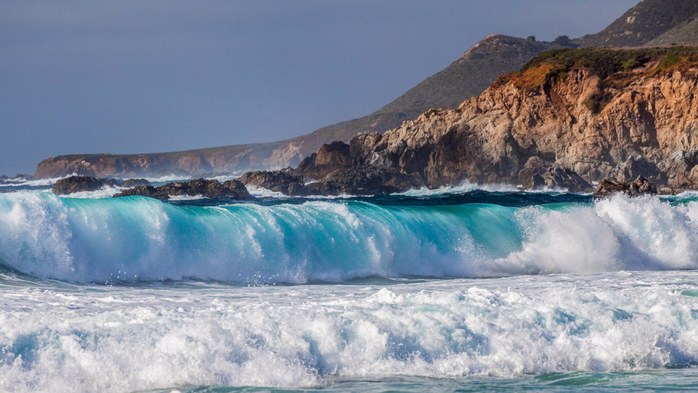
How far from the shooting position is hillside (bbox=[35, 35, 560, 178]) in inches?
4370

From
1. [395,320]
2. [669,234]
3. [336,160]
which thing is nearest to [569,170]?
[336,160]

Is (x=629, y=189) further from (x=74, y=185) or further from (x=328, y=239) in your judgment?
(x=74, y=185)

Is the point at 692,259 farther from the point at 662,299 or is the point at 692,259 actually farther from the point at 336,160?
the point at 336,160

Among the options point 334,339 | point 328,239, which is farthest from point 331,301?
point 328,239

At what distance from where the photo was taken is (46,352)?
17.4 feet

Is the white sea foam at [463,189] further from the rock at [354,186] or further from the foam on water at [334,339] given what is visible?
the foam on water at [334,339]

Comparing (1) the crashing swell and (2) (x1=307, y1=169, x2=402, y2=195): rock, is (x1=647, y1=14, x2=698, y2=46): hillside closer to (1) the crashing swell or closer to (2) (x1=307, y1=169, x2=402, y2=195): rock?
(2) (x1=307, y1=169, x2=402, y2=195): rock

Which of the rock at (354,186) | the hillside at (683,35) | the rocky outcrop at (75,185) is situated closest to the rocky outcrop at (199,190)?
the rock at (354,186)

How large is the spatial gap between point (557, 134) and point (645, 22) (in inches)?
3677

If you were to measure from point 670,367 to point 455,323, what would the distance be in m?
2.27

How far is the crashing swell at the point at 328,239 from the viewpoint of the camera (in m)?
10.2

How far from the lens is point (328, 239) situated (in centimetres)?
1298

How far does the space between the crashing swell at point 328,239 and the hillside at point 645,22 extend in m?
113

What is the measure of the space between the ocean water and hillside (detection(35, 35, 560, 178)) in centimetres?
9027
